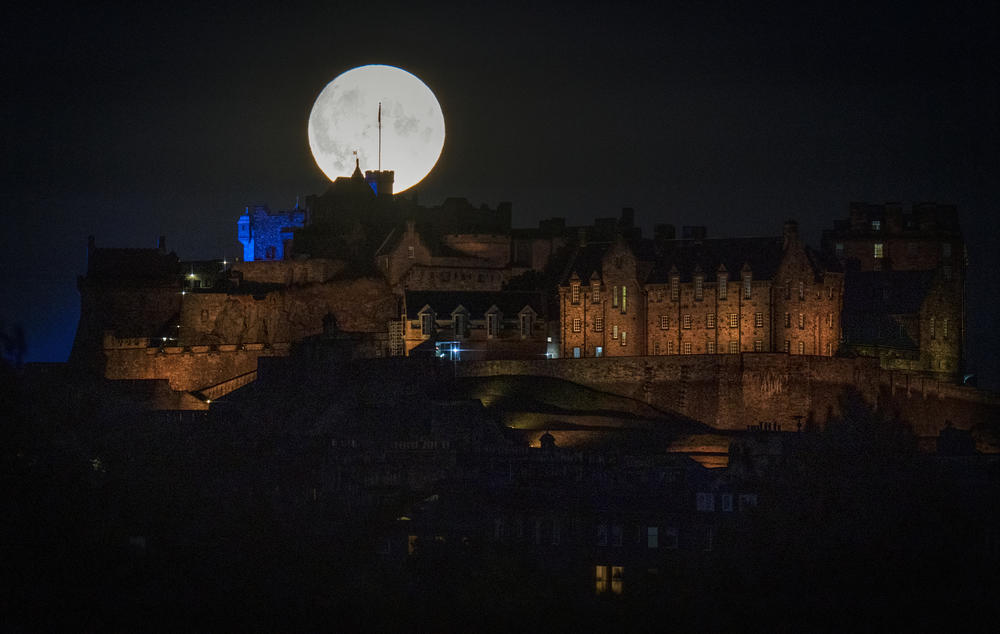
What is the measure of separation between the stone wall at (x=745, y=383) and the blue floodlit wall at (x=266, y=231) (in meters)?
34.6

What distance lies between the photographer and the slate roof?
327 feet

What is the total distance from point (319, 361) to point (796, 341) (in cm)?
2371

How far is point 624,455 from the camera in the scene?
256ft

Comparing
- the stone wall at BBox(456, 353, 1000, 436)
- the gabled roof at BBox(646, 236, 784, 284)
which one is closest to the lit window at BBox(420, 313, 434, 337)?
the stone wall at BBox(456, 353, 1000, 436)

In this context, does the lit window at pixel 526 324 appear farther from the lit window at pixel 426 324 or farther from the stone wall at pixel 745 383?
the stone wall at pixel 745 383

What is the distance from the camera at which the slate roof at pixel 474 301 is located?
327ft

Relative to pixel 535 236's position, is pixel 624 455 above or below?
below

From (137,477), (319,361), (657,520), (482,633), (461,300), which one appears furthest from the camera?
(461,300)

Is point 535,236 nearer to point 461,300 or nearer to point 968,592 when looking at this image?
point 461,300

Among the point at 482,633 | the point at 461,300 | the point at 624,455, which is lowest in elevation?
the point at 482,633

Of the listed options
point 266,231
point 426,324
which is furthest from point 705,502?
point 266,231

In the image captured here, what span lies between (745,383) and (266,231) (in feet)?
143

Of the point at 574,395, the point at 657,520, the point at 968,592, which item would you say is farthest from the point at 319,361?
the point at 968,592

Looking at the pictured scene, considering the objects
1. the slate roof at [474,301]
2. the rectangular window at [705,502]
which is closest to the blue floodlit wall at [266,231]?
the slate roof at [474,301]
